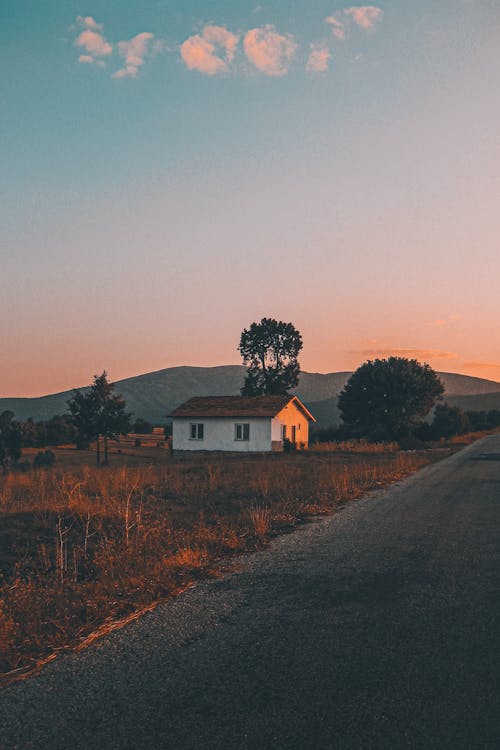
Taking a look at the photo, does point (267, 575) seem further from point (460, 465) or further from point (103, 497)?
point (460, 465)

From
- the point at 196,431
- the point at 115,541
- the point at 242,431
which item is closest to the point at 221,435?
the point at 242,431

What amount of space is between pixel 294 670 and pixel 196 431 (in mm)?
40322

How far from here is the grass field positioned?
530 centimetres

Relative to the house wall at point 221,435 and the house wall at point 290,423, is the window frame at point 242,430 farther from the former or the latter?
the house wall at point 290,423

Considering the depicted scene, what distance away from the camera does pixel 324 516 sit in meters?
11.5

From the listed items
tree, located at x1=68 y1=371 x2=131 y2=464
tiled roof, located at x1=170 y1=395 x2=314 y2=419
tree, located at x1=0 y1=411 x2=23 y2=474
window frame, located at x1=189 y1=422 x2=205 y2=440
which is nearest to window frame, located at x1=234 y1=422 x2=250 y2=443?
tiled roof, located at x1=170 y1=395 x2=314 y2=419

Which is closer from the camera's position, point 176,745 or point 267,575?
point 176,745

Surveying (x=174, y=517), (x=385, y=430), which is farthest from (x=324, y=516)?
(x=385, y=430)

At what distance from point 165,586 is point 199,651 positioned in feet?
5.81

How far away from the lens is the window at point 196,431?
1735 inches

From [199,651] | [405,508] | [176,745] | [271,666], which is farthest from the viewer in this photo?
[405,508]

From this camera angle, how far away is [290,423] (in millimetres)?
45875

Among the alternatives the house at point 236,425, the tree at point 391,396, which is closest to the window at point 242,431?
the house at point 236,425

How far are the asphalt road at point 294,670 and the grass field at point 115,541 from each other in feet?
1.46
